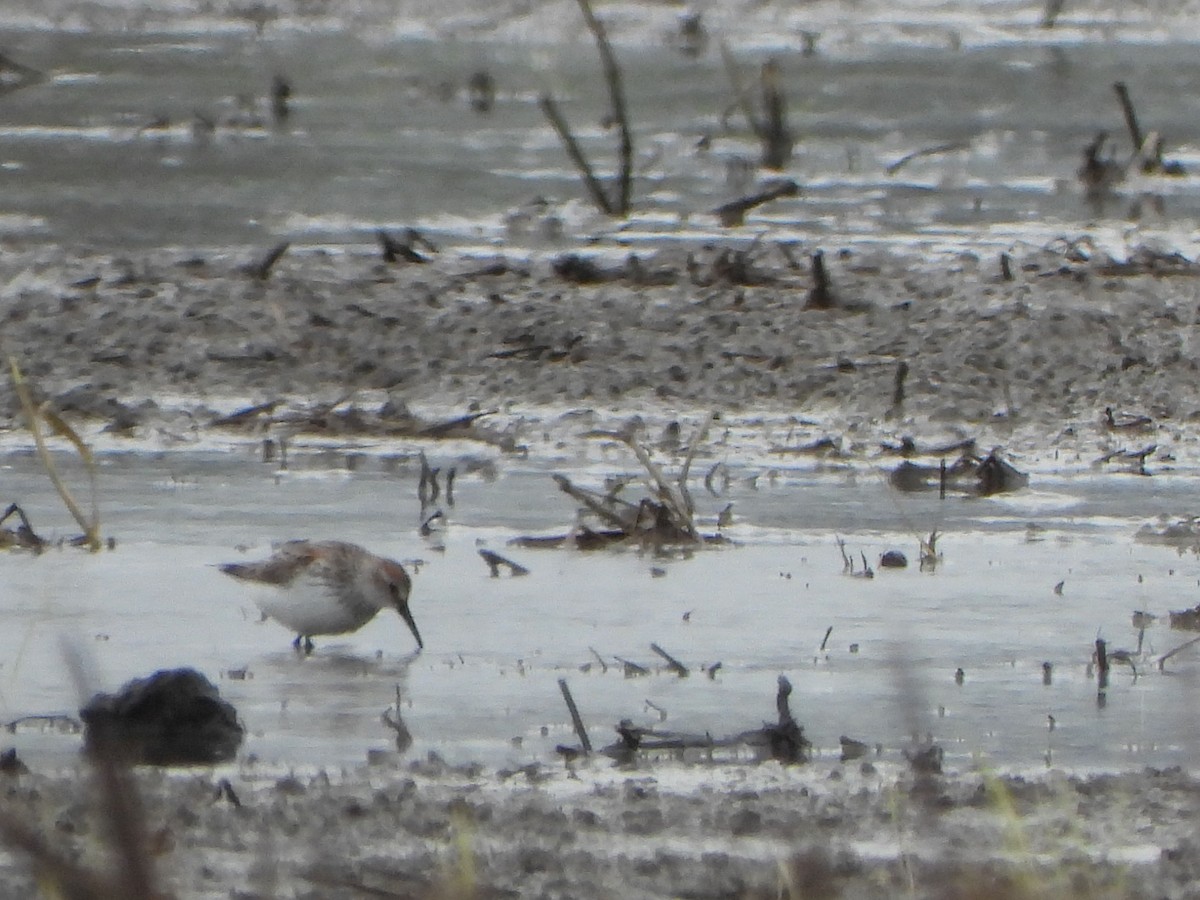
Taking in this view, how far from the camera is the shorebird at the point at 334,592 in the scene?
610 centimetres

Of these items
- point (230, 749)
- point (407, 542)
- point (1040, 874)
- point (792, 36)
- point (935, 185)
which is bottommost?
point (792, 36)

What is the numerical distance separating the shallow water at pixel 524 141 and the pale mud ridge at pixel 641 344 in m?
1.28

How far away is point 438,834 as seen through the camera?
4.45m

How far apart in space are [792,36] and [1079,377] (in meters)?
14.1

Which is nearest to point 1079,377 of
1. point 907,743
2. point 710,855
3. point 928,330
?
point 928,330

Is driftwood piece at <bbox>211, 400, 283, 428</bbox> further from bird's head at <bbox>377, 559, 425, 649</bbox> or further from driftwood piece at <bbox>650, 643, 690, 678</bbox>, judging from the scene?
driftwood piece at <bbox>650, 643, 690, 678</bbox>

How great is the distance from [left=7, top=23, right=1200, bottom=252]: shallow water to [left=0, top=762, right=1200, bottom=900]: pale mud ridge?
23.9 feet

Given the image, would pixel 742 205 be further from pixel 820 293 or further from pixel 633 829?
pixel 633 829

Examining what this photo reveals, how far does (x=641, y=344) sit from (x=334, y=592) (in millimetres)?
3890

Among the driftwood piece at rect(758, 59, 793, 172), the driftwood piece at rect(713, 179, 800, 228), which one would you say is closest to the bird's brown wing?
the driftwood piece at rect(713, 179, 800, 228)

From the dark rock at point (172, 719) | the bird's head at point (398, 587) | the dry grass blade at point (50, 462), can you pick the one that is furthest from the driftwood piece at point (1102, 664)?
the dry grass blade at point (50, 462)

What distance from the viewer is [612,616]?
652cm

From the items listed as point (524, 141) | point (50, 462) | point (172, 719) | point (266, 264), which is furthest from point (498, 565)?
point (524, 141)

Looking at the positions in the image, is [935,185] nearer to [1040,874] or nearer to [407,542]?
[407,542]
